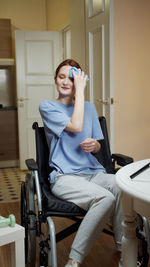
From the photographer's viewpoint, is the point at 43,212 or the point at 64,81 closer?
the point at 43,212

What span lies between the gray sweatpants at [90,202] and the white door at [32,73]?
293 cm

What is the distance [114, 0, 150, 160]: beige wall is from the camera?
3.00 meters

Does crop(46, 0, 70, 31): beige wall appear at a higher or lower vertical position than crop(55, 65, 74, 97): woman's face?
higher

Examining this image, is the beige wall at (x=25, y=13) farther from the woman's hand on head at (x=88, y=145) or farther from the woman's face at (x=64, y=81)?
the woman's hand on head at (x=88, y=145)

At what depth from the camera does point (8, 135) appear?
5.01 metres

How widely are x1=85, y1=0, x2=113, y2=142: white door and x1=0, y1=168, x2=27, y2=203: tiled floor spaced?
1.24 meters

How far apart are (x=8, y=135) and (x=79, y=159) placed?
321cm

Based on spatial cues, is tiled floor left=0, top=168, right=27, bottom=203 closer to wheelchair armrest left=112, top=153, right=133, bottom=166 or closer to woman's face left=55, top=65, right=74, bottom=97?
wheelchair armrest left=112, top=153, right=133, bottom=166

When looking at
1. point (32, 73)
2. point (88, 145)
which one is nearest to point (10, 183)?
point (32, 73)

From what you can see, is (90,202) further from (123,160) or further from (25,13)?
(25,13)

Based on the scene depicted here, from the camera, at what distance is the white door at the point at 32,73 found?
183 inches

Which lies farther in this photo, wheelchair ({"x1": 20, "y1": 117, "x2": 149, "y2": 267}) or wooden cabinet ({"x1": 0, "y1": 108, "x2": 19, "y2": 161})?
wooden cabinet ({"x1": 0, "y1": 108, "x2": 19, "y2": 161})

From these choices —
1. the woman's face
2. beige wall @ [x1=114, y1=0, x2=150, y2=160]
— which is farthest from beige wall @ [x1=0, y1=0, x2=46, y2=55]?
the woman's face

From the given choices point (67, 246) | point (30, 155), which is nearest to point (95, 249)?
point (67, 246)
